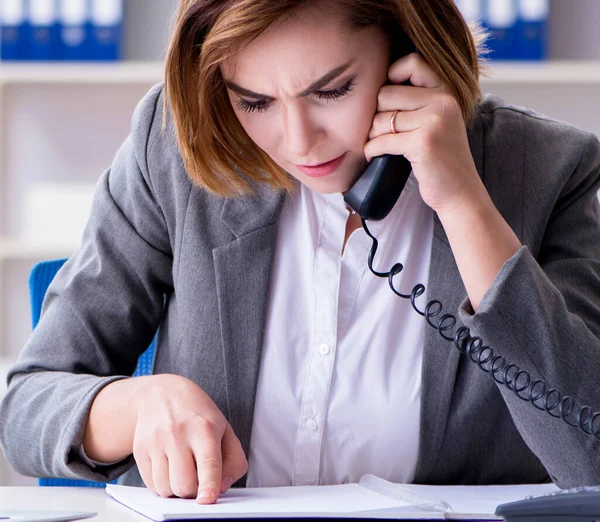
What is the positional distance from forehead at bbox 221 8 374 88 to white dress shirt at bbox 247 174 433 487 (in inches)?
10.9

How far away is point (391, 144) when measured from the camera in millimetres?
1126

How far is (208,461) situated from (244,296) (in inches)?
12.8

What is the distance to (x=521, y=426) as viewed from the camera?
1074mm

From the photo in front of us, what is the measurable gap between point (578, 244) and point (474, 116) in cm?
23

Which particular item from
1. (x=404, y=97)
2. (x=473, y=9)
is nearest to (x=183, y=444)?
(x=404, y=97)

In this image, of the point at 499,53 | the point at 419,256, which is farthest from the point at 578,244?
the point at 499,53

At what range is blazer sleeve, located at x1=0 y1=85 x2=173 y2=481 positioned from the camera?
1.14 metres

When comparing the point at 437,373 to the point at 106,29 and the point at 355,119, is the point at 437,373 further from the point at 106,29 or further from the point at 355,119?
the point at 106,29

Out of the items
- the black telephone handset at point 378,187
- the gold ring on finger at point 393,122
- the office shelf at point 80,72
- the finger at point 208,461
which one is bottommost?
the finger at point 208,461

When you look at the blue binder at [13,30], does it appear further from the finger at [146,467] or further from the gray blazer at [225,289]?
the finger at [146,467]

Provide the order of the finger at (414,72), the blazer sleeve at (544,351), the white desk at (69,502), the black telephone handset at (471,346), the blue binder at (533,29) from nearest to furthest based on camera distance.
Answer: the black telephone handset at (471,346) < the white desk at (69,502) < the blazer sleeve at (544,351) < the finger at (414,72) < the blue binder at (533,29)

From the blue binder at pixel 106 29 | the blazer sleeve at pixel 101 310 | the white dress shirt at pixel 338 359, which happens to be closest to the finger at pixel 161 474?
the blazer sleeve at pixel 101 310

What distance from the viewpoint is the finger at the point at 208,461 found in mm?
913

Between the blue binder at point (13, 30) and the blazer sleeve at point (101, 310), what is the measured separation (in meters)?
1.25
